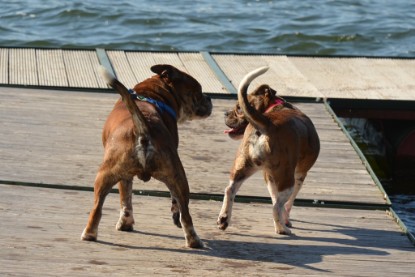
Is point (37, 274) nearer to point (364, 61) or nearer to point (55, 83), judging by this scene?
point (55, 83)

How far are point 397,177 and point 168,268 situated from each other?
6.14m

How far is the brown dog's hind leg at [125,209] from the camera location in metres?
6.66

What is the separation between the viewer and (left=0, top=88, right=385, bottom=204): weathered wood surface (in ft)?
26.3

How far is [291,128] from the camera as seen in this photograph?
6.82m

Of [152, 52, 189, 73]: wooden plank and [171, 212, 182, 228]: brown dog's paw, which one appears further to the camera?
[152, 52, 189, 73]: wooden plank

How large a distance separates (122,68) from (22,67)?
3.77ft

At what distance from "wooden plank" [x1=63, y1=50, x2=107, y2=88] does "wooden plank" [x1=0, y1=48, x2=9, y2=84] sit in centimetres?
68

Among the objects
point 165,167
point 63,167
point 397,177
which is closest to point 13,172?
point 63,167

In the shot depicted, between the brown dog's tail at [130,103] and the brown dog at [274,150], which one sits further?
the brown dog at [274,150]

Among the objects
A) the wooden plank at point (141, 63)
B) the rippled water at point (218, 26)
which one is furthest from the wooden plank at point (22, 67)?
the rippled water at point (218, 26)

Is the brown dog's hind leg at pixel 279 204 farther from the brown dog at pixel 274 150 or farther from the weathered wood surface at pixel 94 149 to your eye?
the weathered wood surface at pixel 94 149

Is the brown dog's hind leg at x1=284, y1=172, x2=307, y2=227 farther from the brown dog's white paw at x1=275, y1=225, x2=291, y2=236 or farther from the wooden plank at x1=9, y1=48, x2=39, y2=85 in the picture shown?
the wooden plank at x1=9, y1=48, x2=39, y2=85

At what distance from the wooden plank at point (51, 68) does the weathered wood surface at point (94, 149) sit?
1.58 feet

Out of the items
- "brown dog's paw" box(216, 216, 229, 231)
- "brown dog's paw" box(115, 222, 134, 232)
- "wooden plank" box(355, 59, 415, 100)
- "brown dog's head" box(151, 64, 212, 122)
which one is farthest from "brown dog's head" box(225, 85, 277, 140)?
"wooden plank" box(355, 59, 415, 100)
